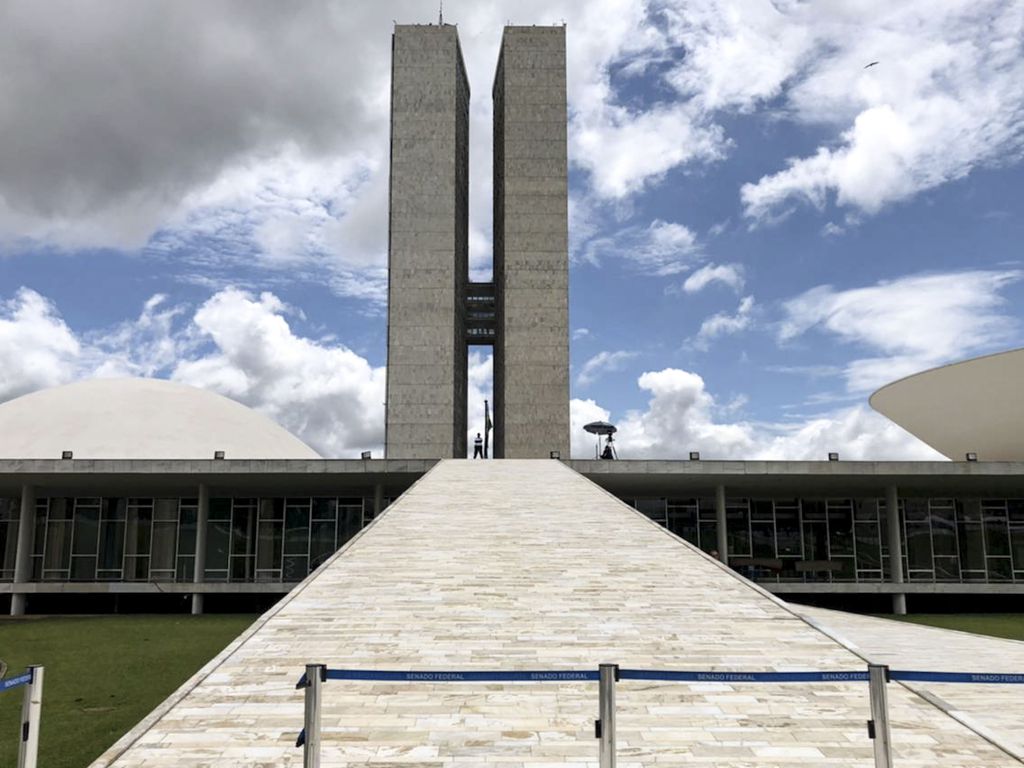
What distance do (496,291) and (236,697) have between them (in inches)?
1918

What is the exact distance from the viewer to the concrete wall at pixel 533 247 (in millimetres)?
49469

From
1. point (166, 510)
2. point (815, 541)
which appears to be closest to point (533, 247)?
point (815, 541)

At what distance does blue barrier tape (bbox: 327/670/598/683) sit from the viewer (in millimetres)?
4789

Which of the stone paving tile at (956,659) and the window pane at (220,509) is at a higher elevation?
the window pane at (220,509)

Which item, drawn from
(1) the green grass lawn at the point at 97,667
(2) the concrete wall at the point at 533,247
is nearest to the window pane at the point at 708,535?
(1) the green grass lawn at the point at 97,667

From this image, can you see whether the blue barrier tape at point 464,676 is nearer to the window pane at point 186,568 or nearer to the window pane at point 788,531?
the window pane at point 186,568

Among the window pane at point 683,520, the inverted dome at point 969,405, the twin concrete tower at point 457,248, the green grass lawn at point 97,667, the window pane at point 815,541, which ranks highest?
the twin concrete tower at point 457,248

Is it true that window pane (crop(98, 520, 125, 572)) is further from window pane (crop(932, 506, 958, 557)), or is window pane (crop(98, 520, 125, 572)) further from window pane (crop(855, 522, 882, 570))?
window pane (crop(932, 506, 958, 557))

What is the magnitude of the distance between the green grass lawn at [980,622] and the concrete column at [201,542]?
18560mm

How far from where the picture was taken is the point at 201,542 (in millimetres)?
25328

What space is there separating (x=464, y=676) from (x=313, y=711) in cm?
91

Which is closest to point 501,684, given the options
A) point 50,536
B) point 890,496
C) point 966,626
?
point 966,626

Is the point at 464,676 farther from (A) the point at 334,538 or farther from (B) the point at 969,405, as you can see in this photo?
(B) the point at 969,405

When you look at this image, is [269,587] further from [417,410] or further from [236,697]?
[417,410]
